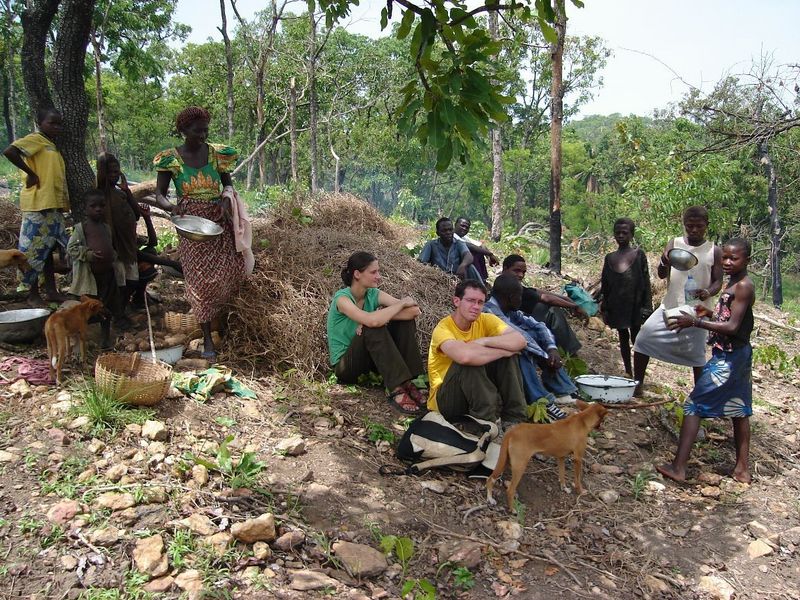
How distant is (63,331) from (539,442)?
9.40 feet

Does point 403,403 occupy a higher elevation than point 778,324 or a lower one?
higher

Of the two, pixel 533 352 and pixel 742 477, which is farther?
pixel 533 352

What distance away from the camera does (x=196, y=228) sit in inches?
158

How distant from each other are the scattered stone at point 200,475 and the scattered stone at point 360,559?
0.73 metres

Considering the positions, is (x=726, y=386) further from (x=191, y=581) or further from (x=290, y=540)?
(x=191, y=581)

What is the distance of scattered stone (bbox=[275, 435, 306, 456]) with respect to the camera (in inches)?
130

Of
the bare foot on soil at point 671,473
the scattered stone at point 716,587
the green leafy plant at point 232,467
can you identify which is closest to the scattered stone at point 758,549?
the scattered stone at point 716,587

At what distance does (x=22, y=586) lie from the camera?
2.13 m

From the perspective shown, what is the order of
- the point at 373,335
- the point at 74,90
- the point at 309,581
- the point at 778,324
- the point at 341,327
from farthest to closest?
the point at 778,324 → the point at 74,90 → the point at 341,327 → the point at 373,335 → the point at 309,581

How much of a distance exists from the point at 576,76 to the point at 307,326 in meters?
24.8

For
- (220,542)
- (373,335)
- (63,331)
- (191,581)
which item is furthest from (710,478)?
(63,331)

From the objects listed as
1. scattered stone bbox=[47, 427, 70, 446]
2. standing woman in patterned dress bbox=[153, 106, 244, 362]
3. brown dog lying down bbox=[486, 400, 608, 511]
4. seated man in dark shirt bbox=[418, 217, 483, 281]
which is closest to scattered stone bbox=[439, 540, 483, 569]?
brown dog lying down bbox=[486, 400, 608, 511]

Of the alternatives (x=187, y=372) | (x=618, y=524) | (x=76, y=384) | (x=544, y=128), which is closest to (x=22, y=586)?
(x=76, y=384)

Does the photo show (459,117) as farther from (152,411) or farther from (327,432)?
(152,411)
